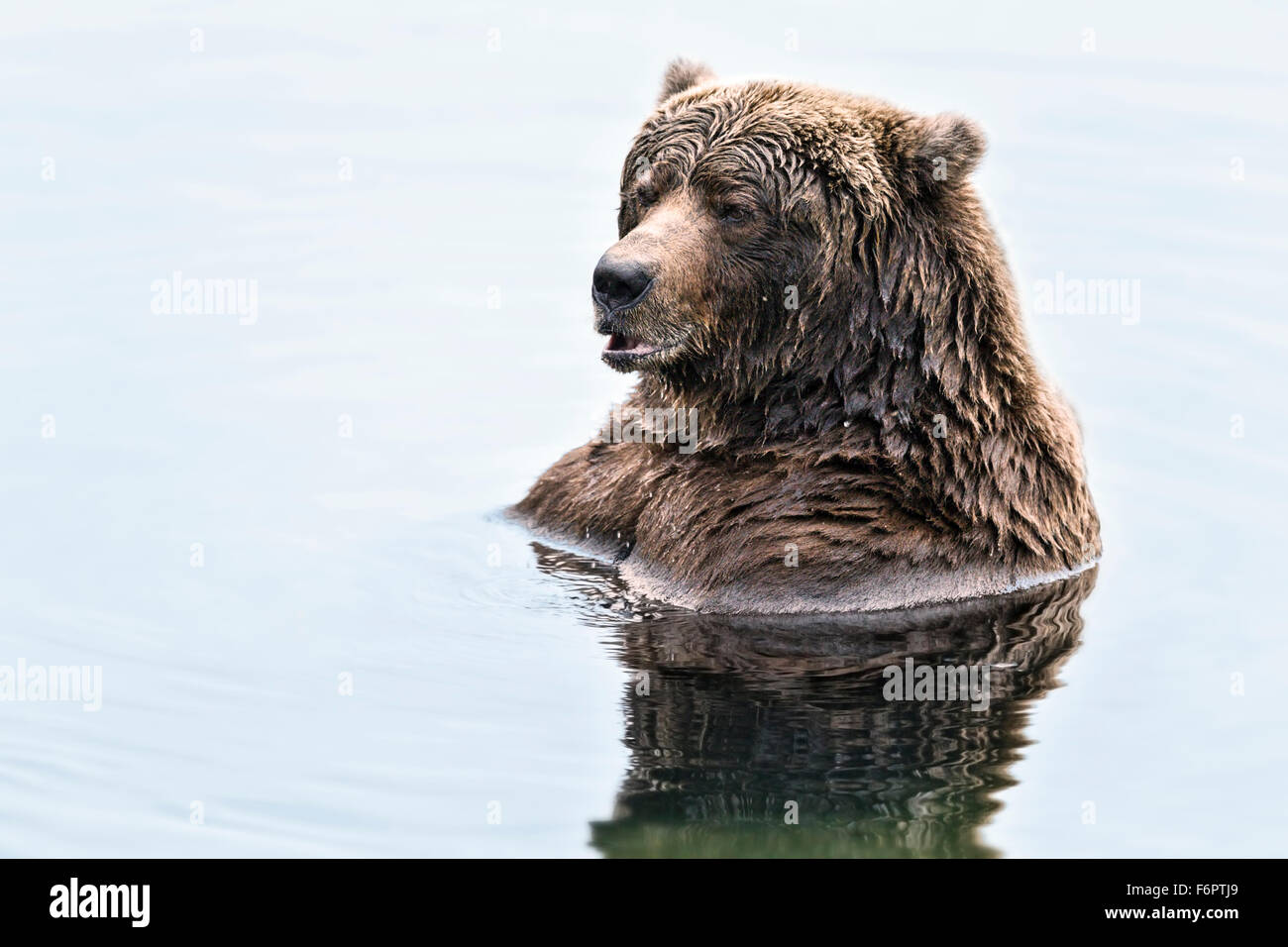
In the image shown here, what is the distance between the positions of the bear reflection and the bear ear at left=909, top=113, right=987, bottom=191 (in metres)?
2.21

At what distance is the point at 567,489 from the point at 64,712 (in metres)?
3.55

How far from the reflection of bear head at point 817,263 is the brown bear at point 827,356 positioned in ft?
0.03

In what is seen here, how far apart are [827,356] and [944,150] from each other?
115cm

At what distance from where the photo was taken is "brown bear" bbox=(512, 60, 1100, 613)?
10.7 metres

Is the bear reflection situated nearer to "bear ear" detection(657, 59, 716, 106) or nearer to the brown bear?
the brown bear

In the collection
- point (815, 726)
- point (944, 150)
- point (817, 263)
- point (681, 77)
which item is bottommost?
point (815, 726)

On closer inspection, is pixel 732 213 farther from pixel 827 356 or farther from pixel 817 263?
pixel 827 356

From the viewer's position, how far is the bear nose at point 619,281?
10.4 metres

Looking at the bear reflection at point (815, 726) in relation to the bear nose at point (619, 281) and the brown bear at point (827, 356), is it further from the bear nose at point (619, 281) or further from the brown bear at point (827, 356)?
the bear nose at point (619, 281)

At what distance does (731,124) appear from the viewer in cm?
1084

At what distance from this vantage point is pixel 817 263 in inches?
420

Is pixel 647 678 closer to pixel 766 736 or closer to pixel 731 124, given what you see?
pixel 766 736

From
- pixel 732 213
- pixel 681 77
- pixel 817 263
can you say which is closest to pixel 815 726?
pixel 817 263

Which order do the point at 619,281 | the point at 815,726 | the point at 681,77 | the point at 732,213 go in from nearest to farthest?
the point at 815,726
the point at 619,281
the point at 732,213
the point at 681,77
